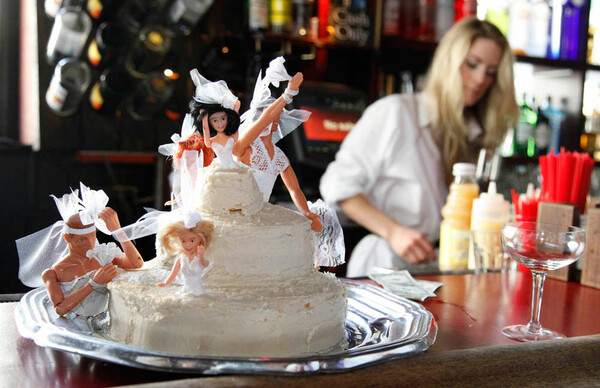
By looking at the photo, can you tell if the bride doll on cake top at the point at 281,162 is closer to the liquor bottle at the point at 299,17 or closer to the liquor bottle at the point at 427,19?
the liquor bottle at the point at 299,17

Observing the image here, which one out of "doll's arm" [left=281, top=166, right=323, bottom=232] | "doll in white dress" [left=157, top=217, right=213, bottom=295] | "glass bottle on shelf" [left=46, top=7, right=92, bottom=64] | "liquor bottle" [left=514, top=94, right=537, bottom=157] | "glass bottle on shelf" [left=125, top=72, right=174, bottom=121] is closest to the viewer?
"doll in white dress" [left=157, top=217, right=213, bottom=295]

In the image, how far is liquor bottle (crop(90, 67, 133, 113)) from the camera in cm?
238

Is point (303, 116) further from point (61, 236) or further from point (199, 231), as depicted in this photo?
point (61, 236)

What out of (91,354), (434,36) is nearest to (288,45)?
(434,36)

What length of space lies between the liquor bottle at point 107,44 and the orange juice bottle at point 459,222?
1.56 metres

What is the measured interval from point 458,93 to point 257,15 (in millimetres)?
974

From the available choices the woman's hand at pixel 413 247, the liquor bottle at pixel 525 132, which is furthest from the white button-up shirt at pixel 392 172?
the liquor bottle at pixel 525 132

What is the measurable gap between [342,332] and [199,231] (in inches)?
9.3

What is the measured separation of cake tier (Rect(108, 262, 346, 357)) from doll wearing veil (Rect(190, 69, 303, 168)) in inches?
6.9

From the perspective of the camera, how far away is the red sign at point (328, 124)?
2.59 metres

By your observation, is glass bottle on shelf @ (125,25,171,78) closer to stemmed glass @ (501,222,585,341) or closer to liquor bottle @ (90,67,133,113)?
liquor bottle @ (90,67,133,113)

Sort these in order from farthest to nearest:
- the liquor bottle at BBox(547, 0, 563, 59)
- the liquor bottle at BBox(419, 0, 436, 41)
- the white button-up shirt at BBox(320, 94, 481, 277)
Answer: the liquor bottle at BBox(547, 0, 563, 59)
the liquor bottle at BBox(419, 0, 436, 41)
the white button-up shirt at BBox(320, 94, 481, 277)

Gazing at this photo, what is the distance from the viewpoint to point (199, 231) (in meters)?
0.67

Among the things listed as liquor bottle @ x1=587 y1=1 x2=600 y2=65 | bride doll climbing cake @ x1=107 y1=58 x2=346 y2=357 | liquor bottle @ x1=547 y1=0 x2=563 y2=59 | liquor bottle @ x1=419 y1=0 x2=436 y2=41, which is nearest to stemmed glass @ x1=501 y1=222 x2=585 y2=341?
bride doll climbing cake @ x1=107 y1=58 x2=346 y2=357
